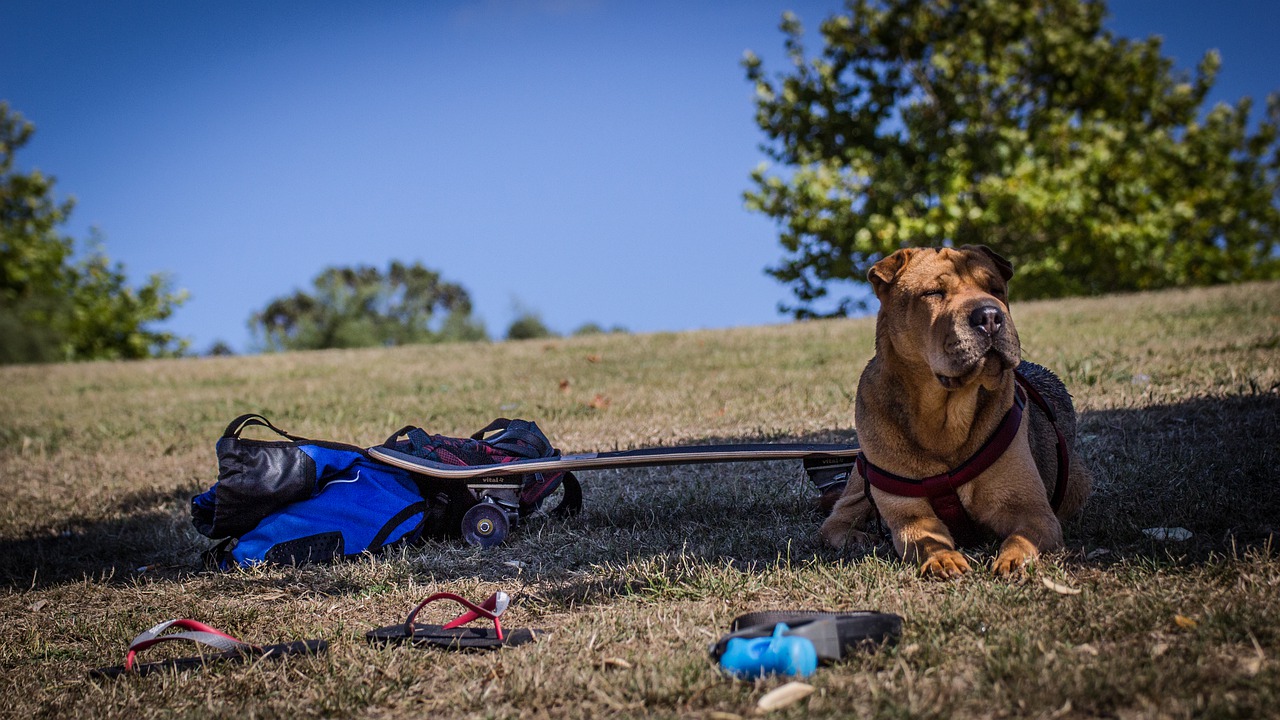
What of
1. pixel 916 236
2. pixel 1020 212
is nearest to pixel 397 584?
pixel 916 236

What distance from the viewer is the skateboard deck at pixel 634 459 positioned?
421 cm

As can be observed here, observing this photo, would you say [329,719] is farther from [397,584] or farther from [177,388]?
[177,388]

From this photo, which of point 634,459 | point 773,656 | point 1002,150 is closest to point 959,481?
point 773,656

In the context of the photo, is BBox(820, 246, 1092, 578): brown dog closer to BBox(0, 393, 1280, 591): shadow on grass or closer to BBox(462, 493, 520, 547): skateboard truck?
BBox(0, 393, 1280, 591): shadow on grass

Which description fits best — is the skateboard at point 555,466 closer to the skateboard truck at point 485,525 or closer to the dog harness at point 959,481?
the skateboard truck at point 485,525

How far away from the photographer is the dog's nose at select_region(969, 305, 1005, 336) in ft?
9.93

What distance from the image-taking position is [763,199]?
2239 cm

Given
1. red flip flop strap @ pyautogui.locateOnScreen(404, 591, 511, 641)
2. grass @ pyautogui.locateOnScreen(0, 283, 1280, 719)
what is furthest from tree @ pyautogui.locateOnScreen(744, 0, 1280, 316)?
red flip flop strap @ pyautogui.locateOnScreen(404, 591, 511, 641)

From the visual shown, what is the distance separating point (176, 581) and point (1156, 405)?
21.1 feet

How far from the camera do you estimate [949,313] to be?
10.2ft

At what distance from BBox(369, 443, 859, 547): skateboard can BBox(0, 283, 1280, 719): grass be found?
0.57ft

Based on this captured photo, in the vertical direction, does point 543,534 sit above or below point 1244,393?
below

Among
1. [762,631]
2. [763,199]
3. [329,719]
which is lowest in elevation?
[329,719]

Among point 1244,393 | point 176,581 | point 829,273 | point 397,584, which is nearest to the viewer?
point 397,584
